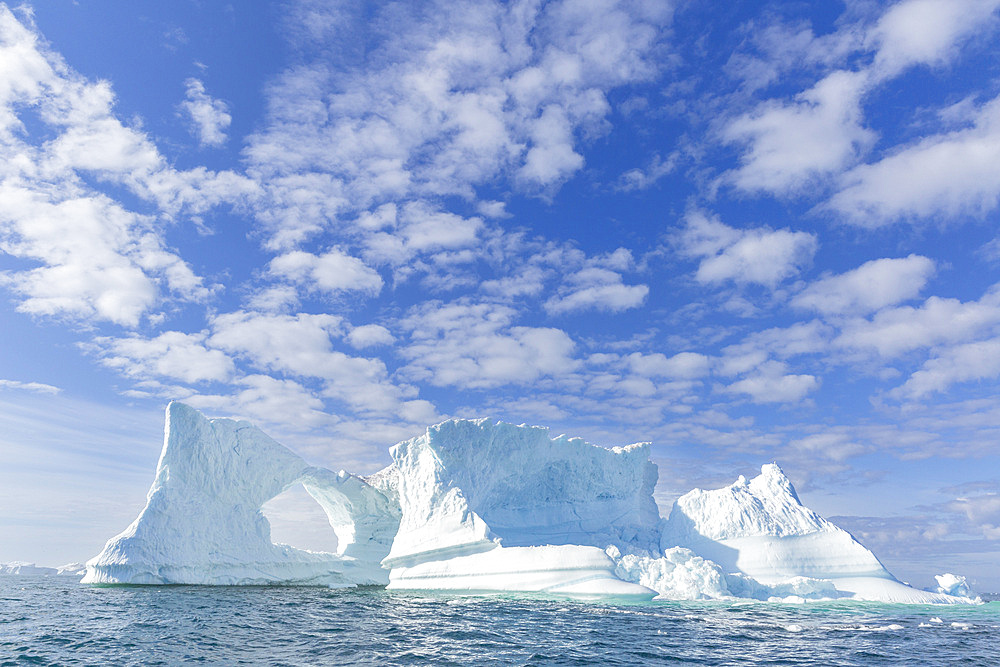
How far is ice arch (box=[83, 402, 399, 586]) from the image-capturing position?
25.3 m

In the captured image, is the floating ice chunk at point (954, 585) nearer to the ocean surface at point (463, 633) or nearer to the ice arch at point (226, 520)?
the ocean surface at point (463, 633)

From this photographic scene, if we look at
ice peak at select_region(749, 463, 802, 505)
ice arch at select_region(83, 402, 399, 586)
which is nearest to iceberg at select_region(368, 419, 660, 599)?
ice arch at select_region(83, 402, 399, 586)

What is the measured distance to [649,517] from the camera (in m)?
37.1

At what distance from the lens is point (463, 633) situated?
13883mm

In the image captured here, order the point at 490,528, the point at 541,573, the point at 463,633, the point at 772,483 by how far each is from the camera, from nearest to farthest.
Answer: the point at 463,633
the point at 541,573
the point at 490,528
the point at 772,483

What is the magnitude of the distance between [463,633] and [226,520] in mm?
18780

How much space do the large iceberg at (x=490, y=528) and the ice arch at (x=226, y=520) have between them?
0.06 m

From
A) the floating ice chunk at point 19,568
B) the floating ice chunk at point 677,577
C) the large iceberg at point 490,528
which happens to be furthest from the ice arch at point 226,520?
the floating ice chunk at point 19,568

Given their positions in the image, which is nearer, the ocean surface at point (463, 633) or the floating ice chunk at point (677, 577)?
the ocean surface at point (463, 633)

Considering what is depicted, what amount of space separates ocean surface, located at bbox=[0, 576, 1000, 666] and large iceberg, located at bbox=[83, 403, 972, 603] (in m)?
3.10

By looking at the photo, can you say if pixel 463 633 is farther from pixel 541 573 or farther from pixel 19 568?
pixel 19 568

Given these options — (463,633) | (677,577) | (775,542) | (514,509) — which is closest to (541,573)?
(677,577)

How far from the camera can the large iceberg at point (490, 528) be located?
2473 centimetres

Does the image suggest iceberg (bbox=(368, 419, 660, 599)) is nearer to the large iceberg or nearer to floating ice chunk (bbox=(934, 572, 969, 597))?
the large iceberg
